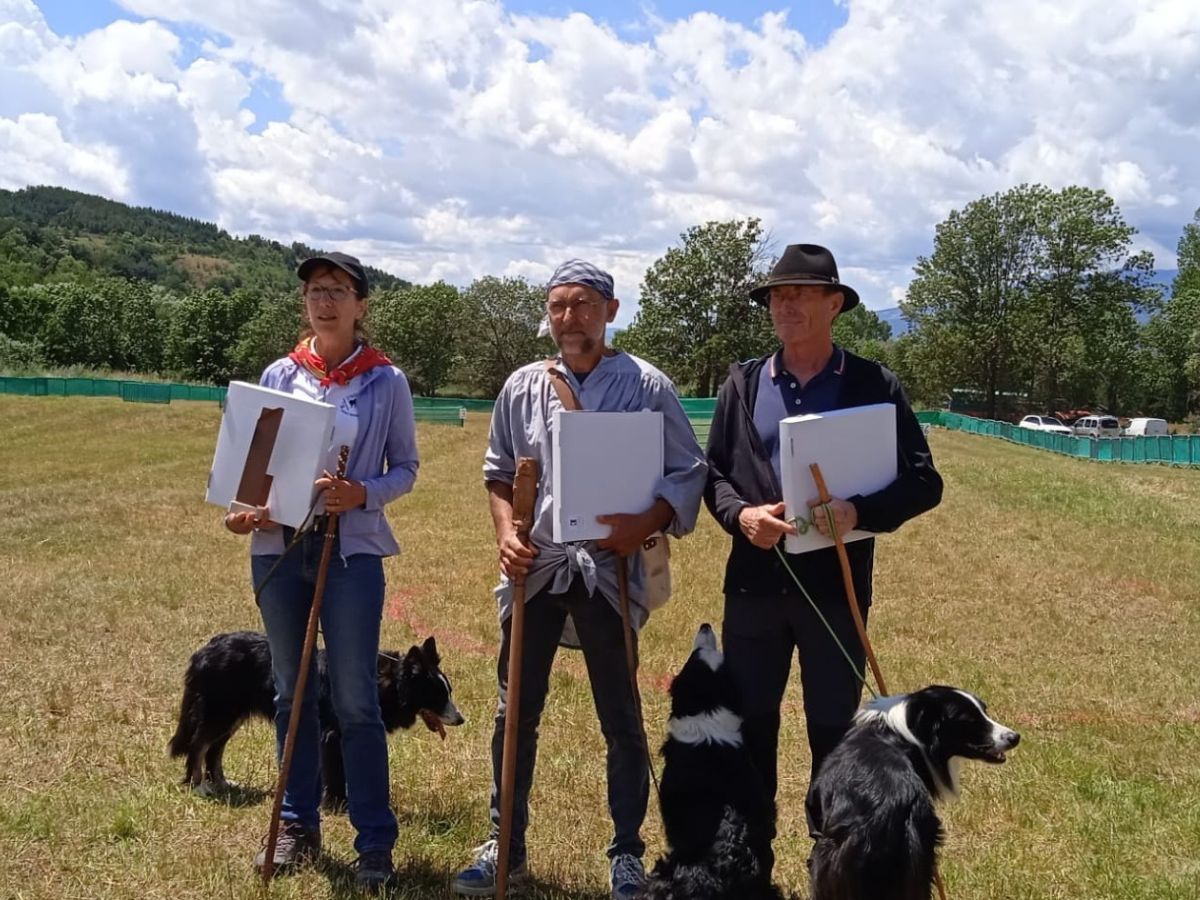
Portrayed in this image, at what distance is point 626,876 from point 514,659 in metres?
0.99

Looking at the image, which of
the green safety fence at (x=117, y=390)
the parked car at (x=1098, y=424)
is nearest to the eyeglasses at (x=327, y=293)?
the green safety fence at (x=117, y=390)

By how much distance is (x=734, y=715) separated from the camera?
3492 millimetres

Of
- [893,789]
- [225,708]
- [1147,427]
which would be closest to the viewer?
[893,789]

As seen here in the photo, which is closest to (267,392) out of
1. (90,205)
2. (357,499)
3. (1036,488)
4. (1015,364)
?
(357,499)

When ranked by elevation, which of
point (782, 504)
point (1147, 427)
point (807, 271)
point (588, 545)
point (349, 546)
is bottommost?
point (349, 546)

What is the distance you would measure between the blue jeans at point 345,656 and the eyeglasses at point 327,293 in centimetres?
93

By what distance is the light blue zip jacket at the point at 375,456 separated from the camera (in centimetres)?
372

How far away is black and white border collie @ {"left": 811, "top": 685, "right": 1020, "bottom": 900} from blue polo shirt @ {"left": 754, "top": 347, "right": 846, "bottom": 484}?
0.94 m

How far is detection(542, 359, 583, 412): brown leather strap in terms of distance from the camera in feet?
11.8

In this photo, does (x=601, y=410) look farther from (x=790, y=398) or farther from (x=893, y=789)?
(x=893, y=789)

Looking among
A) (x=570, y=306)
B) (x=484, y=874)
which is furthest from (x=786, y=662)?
(x=570, y=306)

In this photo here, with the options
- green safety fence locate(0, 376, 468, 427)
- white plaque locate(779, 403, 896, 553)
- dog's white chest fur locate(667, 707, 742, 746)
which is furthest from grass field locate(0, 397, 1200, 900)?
green safety fence locate(0, 376, 468, 427)

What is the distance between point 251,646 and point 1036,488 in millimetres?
18112

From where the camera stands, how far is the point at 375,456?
385 cm
